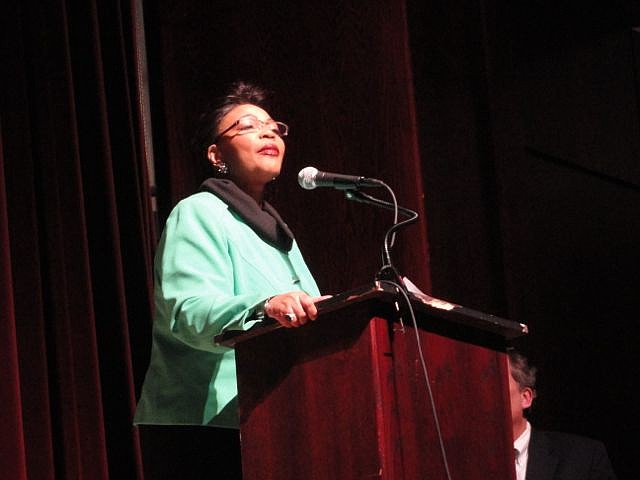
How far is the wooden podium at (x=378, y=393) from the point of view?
181 centimetres

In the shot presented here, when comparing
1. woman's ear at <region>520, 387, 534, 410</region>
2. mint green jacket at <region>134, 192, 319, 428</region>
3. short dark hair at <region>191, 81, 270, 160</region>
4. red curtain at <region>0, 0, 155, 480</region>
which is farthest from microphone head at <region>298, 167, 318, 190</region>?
woman's ear at <region>520, 387, 534, 410</region>

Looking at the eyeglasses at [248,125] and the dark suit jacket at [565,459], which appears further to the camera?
the dark suit jacket at [565,459]

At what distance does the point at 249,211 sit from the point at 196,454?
50cm

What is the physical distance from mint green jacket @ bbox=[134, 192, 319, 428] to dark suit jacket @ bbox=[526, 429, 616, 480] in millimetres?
1062

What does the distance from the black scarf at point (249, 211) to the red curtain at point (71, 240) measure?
544 millimetres

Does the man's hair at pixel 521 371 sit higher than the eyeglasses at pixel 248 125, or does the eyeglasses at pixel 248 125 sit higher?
the eyeglasses at pixel 248 125

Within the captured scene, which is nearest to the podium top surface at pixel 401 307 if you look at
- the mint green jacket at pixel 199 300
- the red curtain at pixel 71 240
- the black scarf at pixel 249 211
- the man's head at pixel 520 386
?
the mint green jacket at pixel 199 300

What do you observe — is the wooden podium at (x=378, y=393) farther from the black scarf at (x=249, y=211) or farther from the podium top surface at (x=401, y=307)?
the black scarf at (x=249, y=211)

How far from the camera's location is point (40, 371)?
8.57ft

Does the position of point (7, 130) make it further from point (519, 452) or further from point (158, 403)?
point (519, 452)

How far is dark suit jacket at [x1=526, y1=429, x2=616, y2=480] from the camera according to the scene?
3004mm

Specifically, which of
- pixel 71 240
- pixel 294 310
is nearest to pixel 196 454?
pixel 294 310

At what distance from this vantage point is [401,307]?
6.11 feet

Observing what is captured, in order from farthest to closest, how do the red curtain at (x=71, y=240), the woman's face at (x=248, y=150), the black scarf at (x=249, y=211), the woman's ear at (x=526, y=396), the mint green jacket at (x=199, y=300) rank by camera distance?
the woman's ear at (x=526, y=396)
the red curtain at (x=71, y=240)
the woman's face at (x=248, y=150)
the black scarf at (x=249, y=211)
the mint green jacket at (x=199, y=300)
